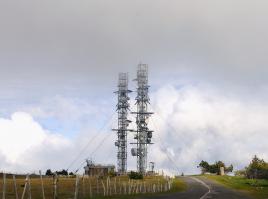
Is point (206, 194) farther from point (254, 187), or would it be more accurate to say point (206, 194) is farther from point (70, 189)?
point (254, 187)

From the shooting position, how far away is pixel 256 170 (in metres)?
127

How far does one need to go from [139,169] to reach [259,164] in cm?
3852

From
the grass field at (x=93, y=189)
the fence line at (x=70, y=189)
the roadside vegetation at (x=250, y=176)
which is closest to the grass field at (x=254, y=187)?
the roadside vegetation at (x=250, y=176)

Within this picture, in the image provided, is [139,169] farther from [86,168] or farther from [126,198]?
[126,198]

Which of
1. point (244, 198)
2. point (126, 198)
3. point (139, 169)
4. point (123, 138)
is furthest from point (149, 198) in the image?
point (123, 138)

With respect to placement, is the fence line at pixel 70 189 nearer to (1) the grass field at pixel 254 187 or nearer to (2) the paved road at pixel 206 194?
(2) the paved road at pixel 206 194

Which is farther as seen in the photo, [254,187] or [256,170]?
[256,170]

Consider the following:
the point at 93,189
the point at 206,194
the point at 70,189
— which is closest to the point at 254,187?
the point at 206,194

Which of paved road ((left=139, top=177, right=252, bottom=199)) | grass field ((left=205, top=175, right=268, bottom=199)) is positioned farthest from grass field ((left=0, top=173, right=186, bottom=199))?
grass field ((left=205, top=175, right=268, bottom=199))

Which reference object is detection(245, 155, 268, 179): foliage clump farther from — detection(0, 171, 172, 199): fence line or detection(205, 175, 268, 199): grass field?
detection(0, 171, 172, 199): fence line

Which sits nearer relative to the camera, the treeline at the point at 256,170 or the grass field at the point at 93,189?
the grass field at the point at 93,189

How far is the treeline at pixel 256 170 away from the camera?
124 m

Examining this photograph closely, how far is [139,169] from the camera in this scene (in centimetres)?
14750

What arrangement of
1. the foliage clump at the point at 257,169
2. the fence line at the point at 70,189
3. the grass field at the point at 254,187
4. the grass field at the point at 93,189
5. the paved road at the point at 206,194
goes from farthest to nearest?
the foliage clump at the point at 257,169, the grass field at the point at 254,187, the grass field at the point at 93,189, the paved road at the point at 206,194, the fence line at the point at 70,189
